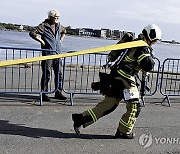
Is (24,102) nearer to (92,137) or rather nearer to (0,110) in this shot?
(0,110)

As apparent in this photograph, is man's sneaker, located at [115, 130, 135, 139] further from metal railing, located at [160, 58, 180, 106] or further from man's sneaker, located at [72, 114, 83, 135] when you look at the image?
metal railing, located at [160, 58, 180, 106]

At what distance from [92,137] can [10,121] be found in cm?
160

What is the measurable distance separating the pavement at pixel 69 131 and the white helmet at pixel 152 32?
167cm

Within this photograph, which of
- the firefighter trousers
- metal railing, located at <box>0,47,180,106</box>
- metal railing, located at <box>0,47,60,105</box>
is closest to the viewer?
the firefighter trousers

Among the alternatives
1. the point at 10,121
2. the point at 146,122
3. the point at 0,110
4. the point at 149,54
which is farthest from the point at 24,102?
the point at 149,54

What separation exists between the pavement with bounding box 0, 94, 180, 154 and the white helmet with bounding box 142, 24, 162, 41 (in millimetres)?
1667

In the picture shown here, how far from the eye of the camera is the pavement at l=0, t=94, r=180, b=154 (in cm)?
536

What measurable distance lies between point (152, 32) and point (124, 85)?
0.93m

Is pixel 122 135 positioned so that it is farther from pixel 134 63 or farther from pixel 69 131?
pixel 134 63

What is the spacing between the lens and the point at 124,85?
227 inches

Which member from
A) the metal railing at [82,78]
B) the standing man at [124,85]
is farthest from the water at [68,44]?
the standing man at [124,85]

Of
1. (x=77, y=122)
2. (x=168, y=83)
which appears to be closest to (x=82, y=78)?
(x=168, y=83)

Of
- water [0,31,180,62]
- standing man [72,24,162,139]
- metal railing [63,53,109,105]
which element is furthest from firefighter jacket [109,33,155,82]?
water [0,31,180,62]

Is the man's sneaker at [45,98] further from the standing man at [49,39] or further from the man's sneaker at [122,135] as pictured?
the man's sneaker at [122,135]
